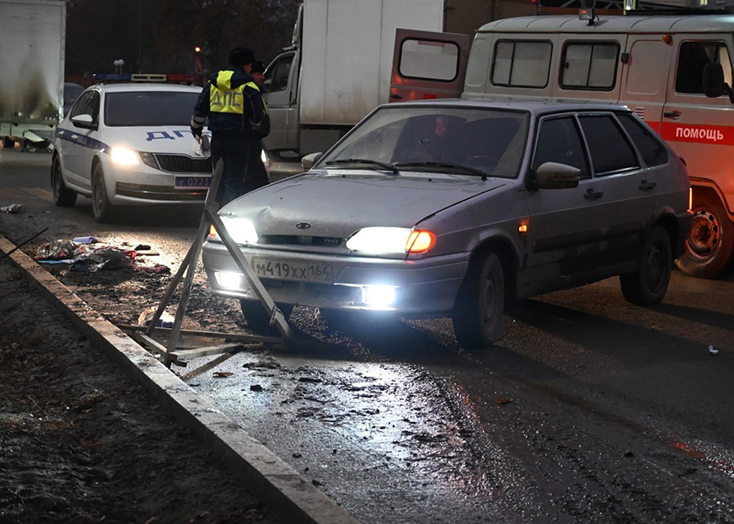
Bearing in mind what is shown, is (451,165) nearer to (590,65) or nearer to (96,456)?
(96,456)

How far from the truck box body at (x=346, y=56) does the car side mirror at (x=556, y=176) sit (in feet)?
37.8

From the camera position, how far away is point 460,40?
1476cm

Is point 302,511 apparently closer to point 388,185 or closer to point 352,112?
point 388,185

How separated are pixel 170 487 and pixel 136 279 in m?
5.70

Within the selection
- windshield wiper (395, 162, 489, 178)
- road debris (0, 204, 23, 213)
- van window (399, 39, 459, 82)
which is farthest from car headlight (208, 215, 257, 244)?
road debris (0, 204, 23, 213)

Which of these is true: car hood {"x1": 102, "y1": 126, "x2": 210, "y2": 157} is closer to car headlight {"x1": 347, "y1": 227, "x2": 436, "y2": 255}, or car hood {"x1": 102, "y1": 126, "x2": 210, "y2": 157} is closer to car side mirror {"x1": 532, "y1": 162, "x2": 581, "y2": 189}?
car side mirror {"x1": 532, "y1": 162, "x2": 581, "y2": 189}

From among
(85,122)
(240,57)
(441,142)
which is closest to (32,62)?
(85,122)

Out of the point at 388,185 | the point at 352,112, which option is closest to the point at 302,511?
the point at 388,185

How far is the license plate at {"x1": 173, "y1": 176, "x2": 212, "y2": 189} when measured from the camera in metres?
14.5

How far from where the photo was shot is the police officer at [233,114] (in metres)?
11.8

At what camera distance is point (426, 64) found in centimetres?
1494

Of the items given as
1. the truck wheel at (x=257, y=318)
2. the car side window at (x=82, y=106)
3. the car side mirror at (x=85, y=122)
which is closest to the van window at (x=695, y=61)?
the truck wheel at (x=257, y=318)

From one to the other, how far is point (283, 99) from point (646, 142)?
12.3m

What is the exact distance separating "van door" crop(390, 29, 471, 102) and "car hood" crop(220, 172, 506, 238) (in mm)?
6454
